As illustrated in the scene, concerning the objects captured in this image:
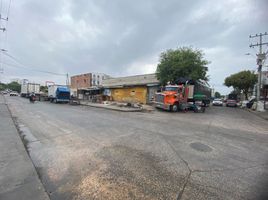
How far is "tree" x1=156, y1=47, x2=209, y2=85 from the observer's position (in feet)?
84.0

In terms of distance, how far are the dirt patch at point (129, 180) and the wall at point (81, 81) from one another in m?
53.7

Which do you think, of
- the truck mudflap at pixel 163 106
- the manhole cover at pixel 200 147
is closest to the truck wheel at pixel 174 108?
the truck mudflap at pixel 163 106

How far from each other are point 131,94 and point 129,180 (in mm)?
28585

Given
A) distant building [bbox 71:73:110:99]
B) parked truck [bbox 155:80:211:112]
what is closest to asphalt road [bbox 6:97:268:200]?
parked truck [bbox 155:80:211:112]

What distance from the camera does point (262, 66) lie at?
86.8 feet

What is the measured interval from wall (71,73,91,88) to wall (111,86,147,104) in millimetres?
23384

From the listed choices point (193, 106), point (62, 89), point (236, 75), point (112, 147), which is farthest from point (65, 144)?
point (236, 75)

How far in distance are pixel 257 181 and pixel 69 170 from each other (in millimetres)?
4436

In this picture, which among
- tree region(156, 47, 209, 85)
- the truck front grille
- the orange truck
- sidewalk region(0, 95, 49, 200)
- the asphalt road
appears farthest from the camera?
tree region(156, 47, 209, 85)

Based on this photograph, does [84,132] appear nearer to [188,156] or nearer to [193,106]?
[188,156]

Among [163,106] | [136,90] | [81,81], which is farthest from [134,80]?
[81,81]

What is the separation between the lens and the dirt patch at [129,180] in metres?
3.35

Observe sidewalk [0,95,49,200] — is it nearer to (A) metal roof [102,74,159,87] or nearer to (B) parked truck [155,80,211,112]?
(B) parked truck [155,80,211,112]

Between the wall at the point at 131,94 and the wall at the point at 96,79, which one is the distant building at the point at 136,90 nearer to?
the wall at the point at 131,94
